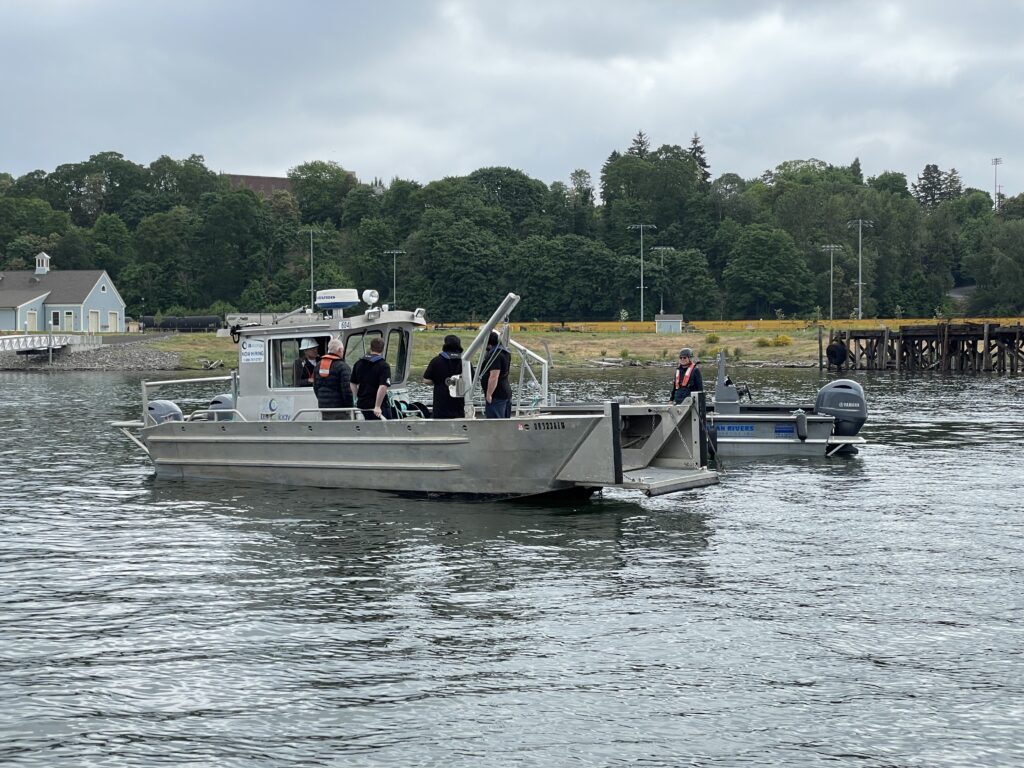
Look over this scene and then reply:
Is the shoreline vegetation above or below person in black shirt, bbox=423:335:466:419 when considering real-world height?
above

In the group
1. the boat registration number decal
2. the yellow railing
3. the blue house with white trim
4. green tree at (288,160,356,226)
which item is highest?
green tree at (288,160,356,226)

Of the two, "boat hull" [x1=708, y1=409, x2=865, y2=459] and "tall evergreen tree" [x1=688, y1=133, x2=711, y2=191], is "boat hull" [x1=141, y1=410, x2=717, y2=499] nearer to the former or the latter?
"boat hull" [x1=708, y1=409, x2=865, y2=459]

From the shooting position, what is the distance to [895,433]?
29828 millimetres

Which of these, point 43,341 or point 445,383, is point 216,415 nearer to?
point 445,383

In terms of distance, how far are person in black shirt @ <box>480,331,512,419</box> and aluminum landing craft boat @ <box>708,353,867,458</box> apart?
318 inches

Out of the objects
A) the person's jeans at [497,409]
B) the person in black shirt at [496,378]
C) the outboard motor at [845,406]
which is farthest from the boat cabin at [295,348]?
the outboard motor at [845,406]

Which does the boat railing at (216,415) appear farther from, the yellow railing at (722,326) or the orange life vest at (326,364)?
the yellow railing at (722,326)

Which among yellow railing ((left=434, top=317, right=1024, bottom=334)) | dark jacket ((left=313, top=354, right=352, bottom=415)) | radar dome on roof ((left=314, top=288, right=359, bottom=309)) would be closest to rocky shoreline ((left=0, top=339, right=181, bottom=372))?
yellow railing ((left=434, top=317, right=1024, bottom=334))

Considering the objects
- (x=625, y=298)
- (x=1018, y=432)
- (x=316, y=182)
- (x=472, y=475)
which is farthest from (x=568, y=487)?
(x=316, y=182)

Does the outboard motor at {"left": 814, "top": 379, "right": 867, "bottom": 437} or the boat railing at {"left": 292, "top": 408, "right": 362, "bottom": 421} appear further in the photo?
the outboard motor at {"left": 814, "top": 379, "right": 867, "bottom": 437}

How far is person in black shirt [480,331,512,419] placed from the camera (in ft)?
54.6

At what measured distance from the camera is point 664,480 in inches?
612

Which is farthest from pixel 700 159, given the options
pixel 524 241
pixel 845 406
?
pixel 845 406

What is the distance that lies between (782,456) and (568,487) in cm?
953
